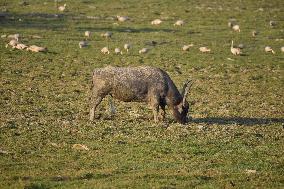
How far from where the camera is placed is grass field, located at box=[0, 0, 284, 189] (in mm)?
20156

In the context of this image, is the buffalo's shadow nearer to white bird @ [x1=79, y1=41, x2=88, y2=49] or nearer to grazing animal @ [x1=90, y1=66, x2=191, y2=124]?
grazing animal @ [x1=90, y1=66, x2=191, y2=124]

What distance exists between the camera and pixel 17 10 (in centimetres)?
6850

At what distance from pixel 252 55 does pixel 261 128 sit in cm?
2558

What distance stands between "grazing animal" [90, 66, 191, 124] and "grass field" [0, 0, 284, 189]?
84 centimetres

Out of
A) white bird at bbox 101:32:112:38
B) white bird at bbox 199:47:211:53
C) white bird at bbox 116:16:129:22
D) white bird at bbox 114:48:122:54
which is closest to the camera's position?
white bird at bbox 114:48:122:54

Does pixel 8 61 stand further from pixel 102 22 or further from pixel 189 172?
pixel 189 172

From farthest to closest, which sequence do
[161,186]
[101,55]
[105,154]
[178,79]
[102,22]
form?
[102,22], [101,55], [178,79], [105,154], [161,186]

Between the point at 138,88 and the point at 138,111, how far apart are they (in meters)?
3.54

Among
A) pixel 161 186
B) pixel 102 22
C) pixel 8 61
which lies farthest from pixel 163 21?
pixel 161 186

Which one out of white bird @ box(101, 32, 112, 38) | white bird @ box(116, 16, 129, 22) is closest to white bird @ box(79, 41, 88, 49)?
white bird @ box(101, 32, 112, 38)

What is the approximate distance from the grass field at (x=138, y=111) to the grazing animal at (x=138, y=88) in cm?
84

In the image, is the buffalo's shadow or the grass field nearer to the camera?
the grass field

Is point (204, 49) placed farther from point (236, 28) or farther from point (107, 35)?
point (236, 28)

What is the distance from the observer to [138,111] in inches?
1254
